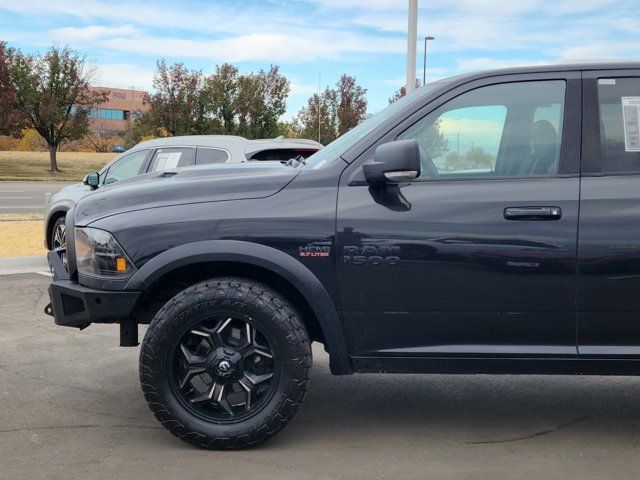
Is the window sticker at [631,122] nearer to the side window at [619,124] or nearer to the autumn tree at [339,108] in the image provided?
the side window at [619,124]

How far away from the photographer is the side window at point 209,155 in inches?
363

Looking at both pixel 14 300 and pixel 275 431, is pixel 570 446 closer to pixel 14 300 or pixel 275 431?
pixel 275 431

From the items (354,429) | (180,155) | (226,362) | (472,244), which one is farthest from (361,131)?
(180,155)

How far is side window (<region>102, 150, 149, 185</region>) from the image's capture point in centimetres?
959

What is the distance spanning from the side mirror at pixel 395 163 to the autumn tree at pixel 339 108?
27.7 metres

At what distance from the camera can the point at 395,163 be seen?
361 cm

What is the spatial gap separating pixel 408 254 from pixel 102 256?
1585mm

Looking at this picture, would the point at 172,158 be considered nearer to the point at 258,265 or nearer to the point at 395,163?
the point at 258,265

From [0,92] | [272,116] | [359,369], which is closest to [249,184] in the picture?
[359,369]

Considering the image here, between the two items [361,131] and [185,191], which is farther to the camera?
[361,131]

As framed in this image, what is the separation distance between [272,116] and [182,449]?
28153 mm

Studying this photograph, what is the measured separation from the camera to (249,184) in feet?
12.8

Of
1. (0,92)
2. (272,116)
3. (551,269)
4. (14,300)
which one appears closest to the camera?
(551,269)

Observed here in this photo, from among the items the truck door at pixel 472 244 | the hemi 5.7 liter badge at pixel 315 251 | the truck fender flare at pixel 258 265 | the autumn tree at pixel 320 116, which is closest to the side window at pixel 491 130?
the truck door at pixel 472 244
